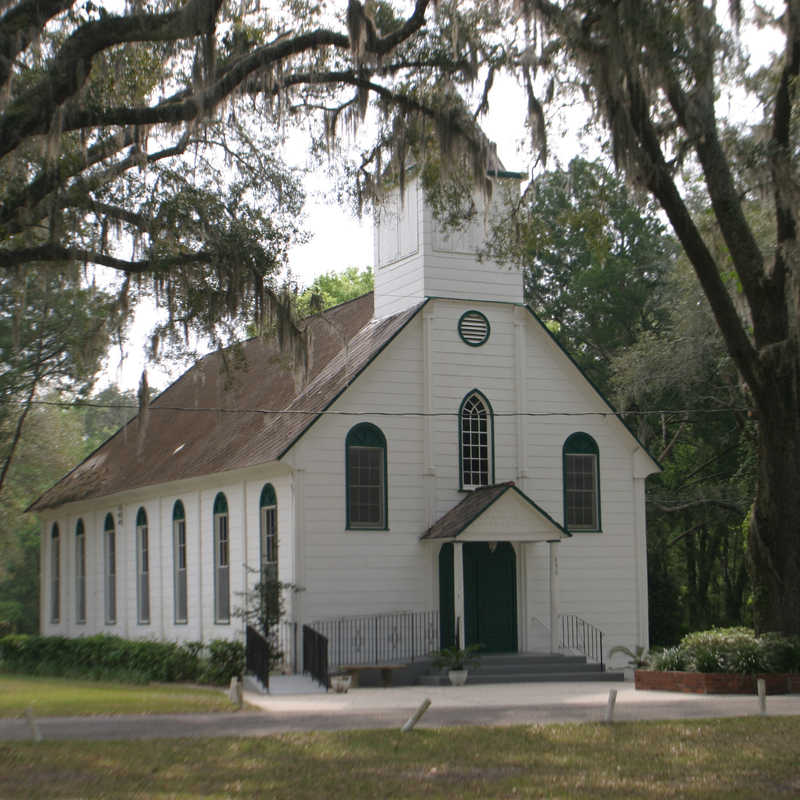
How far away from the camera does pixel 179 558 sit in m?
31.5

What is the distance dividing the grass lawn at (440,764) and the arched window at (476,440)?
1191 cm

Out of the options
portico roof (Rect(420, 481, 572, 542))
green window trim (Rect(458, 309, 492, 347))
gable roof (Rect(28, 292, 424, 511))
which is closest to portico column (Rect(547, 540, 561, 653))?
portico roof (Rect(420, 481, 572, 542))

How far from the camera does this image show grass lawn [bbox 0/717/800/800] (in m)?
11.4

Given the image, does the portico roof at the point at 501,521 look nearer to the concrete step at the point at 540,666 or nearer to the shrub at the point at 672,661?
the concrete step at the point at 540,666

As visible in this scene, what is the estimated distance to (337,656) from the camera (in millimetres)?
24812

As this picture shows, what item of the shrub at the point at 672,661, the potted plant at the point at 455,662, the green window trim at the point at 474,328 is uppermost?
the green window trim at the point at 474,328

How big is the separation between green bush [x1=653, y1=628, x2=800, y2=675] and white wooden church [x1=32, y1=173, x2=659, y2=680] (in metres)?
5.29

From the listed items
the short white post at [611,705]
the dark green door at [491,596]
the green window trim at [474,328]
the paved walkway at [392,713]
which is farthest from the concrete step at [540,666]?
the short white post at [611,705]

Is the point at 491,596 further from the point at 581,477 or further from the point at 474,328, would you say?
the point at 474,328

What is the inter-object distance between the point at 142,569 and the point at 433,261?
484 inches

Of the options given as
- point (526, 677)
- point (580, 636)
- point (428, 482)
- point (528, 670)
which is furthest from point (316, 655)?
point (580, 636)

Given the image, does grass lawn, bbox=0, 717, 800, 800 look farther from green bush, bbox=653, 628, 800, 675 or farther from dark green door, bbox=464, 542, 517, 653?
dark green door, bbox=464, 542, 517, 653

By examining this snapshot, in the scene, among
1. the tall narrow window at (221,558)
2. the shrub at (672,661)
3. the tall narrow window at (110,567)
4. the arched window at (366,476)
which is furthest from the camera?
the tall narrow window at (110,567)

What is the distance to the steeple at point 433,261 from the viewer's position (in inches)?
1068
